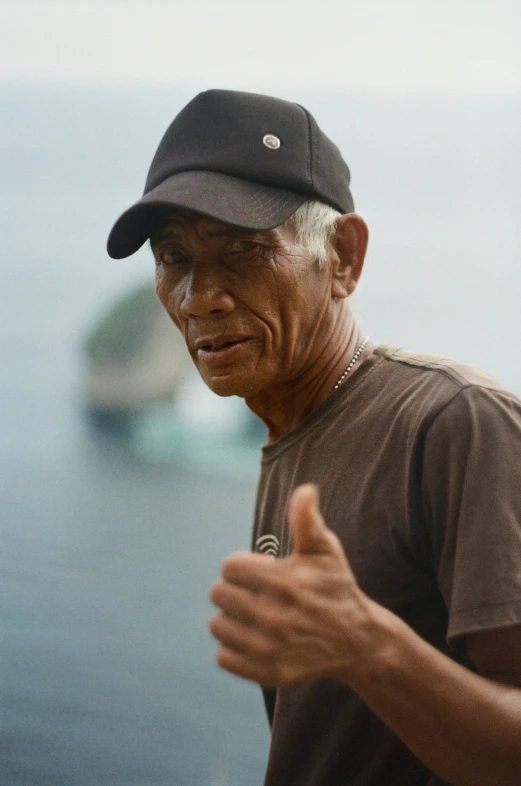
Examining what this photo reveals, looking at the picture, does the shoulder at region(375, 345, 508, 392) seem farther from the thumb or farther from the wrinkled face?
the thumb

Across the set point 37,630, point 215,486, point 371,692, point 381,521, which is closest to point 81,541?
point 37,630

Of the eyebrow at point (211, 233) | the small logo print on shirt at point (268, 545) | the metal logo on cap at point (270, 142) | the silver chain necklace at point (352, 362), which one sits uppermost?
the metal logo on cap at point (270, 142)

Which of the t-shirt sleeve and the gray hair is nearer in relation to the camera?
the t-shirt sleeve

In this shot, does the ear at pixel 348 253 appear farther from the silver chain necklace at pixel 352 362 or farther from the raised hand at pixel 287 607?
the raised hand at pixel 287 607

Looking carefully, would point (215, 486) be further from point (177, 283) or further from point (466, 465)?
point (466, 465)

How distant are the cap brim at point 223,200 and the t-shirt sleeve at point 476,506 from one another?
359mm

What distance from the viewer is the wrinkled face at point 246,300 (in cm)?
116

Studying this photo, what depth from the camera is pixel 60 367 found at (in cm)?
255

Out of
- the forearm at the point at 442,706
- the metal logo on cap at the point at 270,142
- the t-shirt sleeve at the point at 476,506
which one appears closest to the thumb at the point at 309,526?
the forearm at the point at 442,706

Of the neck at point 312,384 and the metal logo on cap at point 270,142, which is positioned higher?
the metal logo on cap at point 270,142

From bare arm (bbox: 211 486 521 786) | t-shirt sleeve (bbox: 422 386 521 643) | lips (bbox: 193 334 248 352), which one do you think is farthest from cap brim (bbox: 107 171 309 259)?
bare arm (bbox: 211 486 521 786)

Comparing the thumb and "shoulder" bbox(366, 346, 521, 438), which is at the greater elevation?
"shoulder" bbox(366, 346, 521, 438)

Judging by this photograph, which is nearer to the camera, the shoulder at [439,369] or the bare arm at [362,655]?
the bare arm at [362,655]

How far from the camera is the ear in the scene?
1.22 m
